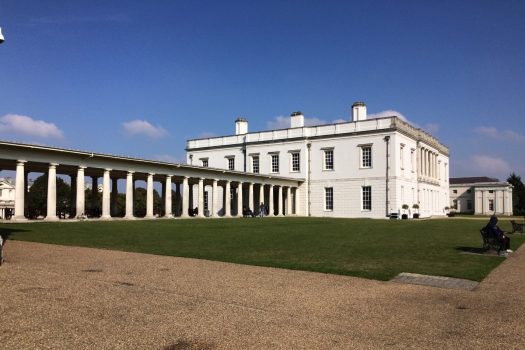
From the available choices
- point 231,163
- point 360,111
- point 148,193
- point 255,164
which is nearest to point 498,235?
point 148,193

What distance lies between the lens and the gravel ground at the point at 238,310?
500 centimetres

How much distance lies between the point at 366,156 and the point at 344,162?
8.47ft

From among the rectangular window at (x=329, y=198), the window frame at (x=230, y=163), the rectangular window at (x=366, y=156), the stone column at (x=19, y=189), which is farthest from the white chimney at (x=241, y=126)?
the stone column at (x=19, y=189)

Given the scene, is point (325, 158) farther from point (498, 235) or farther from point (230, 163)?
point (498, 235)

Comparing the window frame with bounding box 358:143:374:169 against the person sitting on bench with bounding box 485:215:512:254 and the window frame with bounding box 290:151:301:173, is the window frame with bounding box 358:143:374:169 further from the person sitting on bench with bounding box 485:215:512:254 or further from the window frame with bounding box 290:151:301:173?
the person sitting on bench with bounding box 485:215:512:254

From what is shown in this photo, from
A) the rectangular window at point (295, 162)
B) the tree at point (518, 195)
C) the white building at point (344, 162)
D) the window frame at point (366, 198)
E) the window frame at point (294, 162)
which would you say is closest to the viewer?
the white building at point (344, 162)

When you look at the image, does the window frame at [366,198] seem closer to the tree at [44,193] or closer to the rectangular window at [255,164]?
the rectangular window at [255,164]

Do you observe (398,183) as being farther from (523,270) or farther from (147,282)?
(147,282)

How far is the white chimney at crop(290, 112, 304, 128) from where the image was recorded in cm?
5647

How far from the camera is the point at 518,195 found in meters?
97.3

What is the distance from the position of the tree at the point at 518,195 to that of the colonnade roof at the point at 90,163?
7190cm

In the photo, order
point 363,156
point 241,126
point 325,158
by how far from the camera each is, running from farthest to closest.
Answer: point 241,126
point 325,158
point 363,156

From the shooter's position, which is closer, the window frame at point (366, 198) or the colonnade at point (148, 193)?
the colonnade at point (148, 193)

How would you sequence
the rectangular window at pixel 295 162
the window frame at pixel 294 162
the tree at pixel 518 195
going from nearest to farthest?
the window frame at pixel 294 162 < the rectangular window at pixel 295 162 < the tree at pixel 518 195
